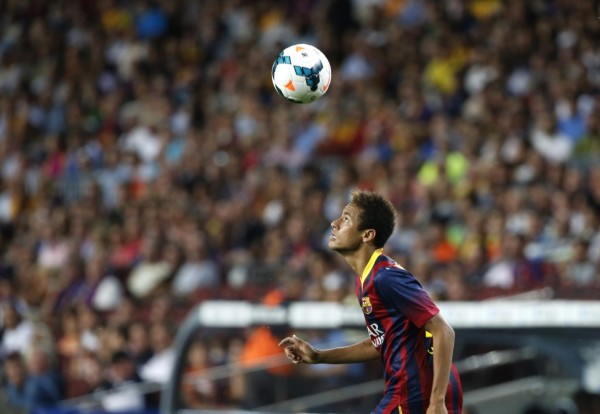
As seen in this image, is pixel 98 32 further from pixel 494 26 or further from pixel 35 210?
pixel 494 26

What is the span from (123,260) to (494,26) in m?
4.71

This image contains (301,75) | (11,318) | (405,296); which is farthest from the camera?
(11,318)

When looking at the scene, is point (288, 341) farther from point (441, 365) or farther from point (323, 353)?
point (441, 365)

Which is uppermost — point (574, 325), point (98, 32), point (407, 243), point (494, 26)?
point (98, 32)

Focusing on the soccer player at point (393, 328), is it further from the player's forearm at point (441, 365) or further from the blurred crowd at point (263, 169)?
the blurred crowd at point (263, 169)

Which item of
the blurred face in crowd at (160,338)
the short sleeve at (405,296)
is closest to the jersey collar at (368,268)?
the short sleeve at (405,296)

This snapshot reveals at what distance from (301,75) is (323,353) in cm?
195

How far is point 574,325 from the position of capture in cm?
870

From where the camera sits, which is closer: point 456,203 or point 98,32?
point 456,203

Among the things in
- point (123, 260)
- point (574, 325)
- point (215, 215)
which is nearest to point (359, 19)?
point (215, 215)

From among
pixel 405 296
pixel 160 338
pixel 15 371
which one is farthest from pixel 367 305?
pixel 15 371

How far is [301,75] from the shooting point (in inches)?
283

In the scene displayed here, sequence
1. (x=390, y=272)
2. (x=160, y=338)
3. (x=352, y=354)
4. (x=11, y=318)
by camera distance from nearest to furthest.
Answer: (x=390, y=272) < (x=352, y=354) < (x=160, y=338) < (x=11, y=318)

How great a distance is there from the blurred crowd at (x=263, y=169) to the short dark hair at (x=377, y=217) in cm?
346
